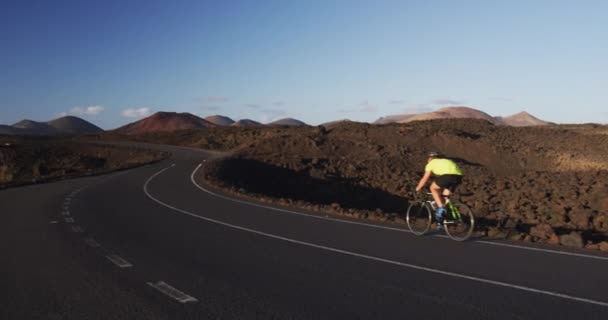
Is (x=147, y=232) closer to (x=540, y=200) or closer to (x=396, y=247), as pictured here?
(x=396, y=247)

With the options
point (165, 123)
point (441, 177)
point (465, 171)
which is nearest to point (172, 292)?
point (441, 177)

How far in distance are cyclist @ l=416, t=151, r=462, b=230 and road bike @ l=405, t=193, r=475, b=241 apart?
0.17 m

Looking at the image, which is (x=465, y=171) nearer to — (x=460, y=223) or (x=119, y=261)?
(x=460, y=223)

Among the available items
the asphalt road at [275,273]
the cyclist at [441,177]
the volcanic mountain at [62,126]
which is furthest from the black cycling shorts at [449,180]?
the volcanic mountain at [62,126]

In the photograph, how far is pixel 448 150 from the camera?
161 feet

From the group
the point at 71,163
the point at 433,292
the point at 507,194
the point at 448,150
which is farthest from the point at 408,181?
the point at 71,163

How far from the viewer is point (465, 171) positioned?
4156 centimetres

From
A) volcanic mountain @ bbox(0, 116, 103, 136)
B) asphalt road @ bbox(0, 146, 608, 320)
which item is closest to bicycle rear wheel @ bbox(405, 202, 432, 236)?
asphalt road @ bbox(0, 146, 608, 320)

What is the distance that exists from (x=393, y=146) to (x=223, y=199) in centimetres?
2967

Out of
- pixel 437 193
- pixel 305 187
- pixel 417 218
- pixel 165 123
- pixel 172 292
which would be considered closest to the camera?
pixel 172 292

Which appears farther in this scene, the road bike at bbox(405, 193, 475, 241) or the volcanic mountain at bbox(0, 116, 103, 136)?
the volcanic mountain at bbox(0, 116, 103, 136)

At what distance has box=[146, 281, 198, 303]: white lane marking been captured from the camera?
258 inches

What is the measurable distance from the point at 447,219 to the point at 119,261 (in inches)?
261

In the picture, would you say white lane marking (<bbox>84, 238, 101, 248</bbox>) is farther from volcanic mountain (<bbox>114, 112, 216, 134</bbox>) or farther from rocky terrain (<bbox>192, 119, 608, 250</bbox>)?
volcanic mountain (<bbox>114, 112, 216, 134</bbox>)
